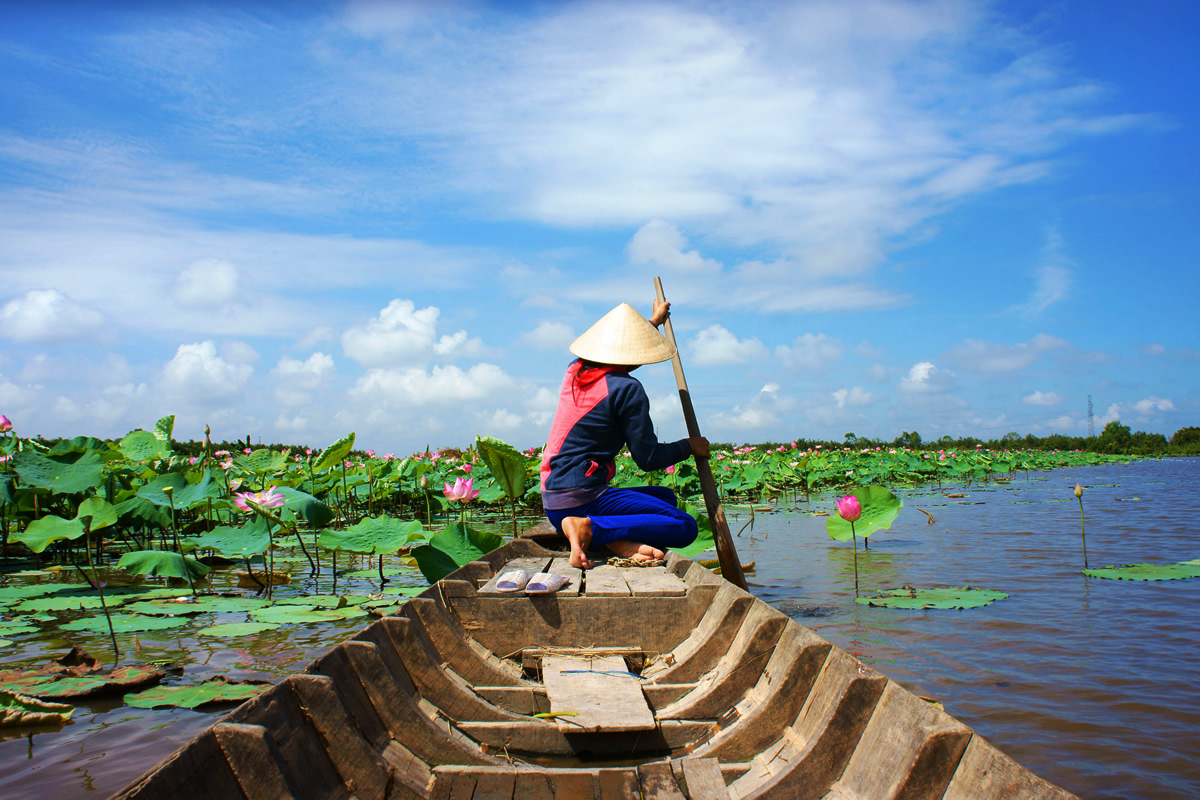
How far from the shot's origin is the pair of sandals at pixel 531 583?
278 centimetres

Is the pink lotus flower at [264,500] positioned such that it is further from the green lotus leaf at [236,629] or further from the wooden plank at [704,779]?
the wooden plank at [704,779]

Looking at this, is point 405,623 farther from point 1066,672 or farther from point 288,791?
point 1066,672

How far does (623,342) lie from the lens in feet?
11.8

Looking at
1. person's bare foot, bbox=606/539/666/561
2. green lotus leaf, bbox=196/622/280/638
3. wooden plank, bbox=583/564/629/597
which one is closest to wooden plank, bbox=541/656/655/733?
wooden plank, bbox=583/564/629/597

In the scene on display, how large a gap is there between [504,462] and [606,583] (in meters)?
1.80

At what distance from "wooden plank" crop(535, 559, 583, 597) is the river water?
109cm

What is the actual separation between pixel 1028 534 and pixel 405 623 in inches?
267

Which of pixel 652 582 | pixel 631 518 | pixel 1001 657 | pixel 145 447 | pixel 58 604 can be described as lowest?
pixel 1001 657

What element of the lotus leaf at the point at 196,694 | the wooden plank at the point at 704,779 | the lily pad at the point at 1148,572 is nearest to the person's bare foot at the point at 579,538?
the lotus leaf at the point at 196,694

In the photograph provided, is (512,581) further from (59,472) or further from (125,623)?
(59,472)

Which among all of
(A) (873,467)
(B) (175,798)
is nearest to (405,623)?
(B) (175,798)

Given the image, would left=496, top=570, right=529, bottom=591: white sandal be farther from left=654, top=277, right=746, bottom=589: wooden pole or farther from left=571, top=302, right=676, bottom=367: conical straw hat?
left=654, top=277, right=746, bottom=589: wooden pole

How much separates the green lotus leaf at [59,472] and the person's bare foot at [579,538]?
11.4ft

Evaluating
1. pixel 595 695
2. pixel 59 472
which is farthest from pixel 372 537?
pixel 595 695
